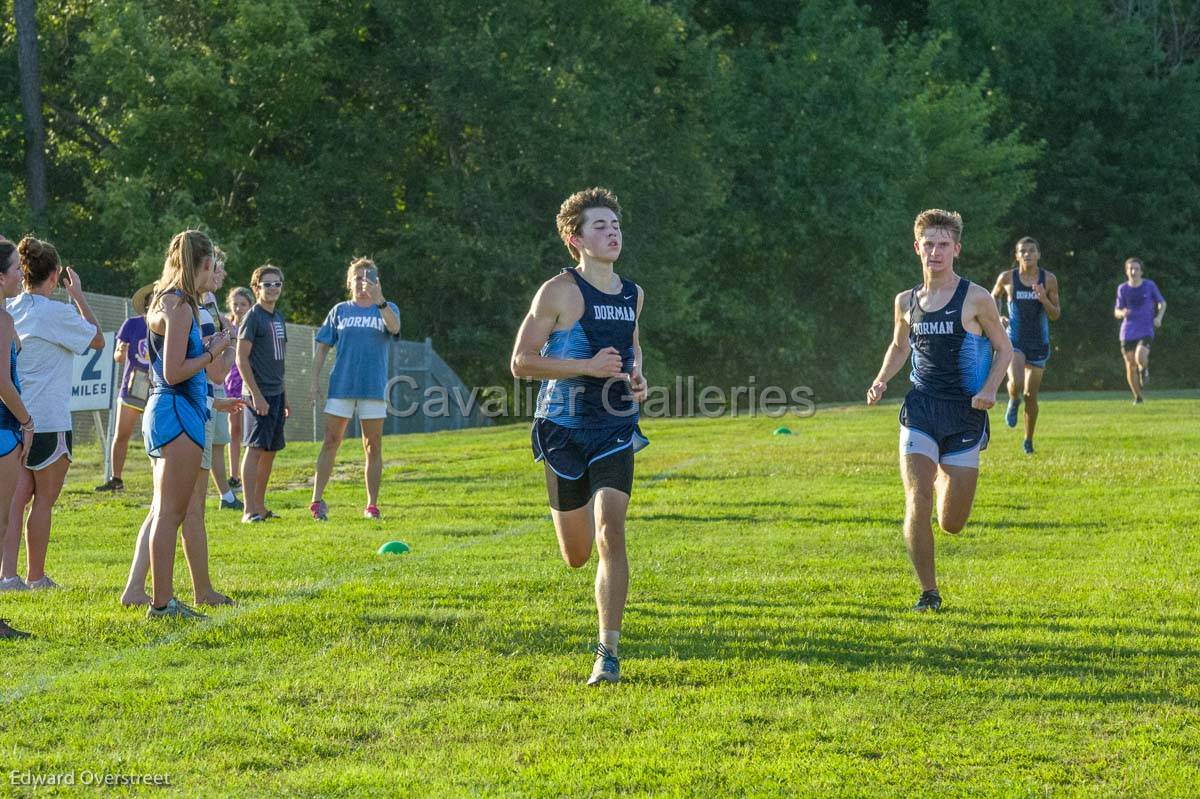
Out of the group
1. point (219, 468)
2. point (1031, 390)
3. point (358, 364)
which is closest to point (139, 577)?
point (358, 364)

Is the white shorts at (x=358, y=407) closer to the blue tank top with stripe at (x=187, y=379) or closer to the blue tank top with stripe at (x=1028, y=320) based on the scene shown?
the blue tank top with stripe at (x=187, y=379)

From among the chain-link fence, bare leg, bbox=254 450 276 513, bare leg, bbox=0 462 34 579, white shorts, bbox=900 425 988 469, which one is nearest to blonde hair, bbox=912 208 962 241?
white shorts, bbox=900 425 988 469

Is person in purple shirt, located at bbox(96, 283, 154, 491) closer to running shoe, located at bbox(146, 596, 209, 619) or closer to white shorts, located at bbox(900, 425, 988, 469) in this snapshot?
running shoe, located at bbox(146, 596, 209, 619)

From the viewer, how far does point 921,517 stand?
8.18m

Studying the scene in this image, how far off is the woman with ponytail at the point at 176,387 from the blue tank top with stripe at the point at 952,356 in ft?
12.5

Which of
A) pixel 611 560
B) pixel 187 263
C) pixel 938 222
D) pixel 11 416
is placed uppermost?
pixel 938 222

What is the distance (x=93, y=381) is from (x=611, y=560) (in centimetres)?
1149

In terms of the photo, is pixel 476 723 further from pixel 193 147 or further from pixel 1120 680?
pixel 193 147

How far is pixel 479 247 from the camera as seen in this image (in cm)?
3672

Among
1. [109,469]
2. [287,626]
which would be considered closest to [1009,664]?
[287,626]

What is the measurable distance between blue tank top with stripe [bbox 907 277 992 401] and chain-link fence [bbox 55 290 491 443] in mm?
18040

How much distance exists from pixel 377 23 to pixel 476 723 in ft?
119

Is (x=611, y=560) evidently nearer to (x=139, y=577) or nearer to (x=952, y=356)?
(x=952, y=356)

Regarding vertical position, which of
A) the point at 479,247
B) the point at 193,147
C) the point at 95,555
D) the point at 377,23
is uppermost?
the point at 377,23
